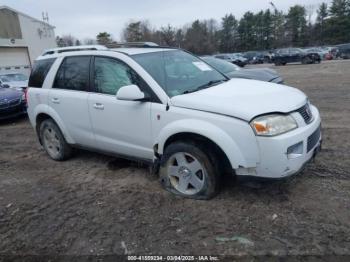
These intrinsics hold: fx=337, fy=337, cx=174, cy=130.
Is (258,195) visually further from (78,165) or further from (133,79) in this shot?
(78,165)

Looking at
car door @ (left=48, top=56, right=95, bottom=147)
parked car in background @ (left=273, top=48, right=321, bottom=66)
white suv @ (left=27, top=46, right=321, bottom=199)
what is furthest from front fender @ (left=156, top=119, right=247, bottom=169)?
parked car in background @ (left=273, top=48, right=321, bottom=66)

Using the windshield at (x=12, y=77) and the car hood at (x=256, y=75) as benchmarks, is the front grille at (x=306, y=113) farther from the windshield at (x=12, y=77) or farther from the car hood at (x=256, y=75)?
the windshield at (x=12, y=77)

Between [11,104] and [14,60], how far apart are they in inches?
961

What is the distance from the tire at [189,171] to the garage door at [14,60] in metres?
28.6

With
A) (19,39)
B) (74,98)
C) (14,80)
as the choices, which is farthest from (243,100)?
(19,39)

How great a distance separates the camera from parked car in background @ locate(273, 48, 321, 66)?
93.2 ft

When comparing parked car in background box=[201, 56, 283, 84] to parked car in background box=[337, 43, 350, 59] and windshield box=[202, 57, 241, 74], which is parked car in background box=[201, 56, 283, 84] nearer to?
windshield box=[202, 57, 241, 74]

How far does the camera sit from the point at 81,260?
3.03 metres

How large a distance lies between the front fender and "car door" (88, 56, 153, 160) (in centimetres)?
49

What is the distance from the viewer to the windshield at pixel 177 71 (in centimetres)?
407

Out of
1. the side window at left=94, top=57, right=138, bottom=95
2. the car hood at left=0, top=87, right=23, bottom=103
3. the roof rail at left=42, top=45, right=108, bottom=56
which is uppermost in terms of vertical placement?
the roof rail at left=42, top=45, right=108, bottom=56

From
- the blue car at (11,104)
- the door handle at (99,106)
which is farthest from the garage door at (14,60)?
the door handle at (99,106)

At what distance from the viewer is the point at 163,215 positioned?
3.68 metres

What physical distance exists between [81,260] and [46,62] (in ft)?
11.8
